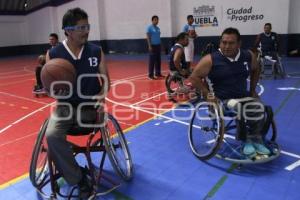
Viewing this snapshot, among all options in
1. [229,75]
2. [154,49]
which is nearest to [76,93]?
[229,75]

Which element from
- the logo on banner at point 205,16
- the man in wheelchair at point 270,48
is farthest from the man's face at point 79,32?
the logo on banner at point 205,16

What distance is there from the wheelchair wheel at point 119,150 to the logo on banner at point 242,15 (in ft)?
32.8

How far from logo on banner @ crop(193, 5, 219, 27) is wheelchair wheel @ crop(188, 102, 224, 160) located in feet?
29.3

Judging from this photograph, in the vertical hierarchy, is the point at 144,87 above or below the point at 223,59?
below

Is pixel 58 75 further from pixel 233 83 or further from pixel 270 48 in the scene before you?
pixel 270 48

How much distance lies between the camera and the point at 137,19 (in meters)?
14.5

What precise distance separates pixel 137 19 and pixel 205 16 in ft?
11.1

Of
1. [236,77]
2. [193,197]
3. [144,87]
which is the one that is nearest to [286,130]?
[236,77]

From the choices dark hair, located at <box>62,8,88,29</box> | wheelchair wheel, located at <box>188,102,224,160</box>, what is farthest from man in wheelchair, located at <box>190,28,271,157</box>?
dark hair, located at <box>62,8,88,29</box>

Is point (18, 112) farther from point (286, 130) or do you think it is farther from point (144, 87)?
point (286, 130)

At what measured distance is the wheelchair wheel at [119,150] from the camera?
253 centimetres

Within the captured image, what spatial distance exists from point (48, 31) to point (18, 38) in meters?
2.76

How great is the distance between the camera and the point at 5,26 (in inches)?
728

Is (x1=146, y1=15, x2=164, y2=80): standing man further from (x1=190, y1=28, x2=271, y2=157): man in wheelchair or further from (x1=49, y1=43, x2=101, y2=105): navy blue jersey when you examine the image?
(x1=49, y1=43, x2=101, y2=105): navy blue jersey
